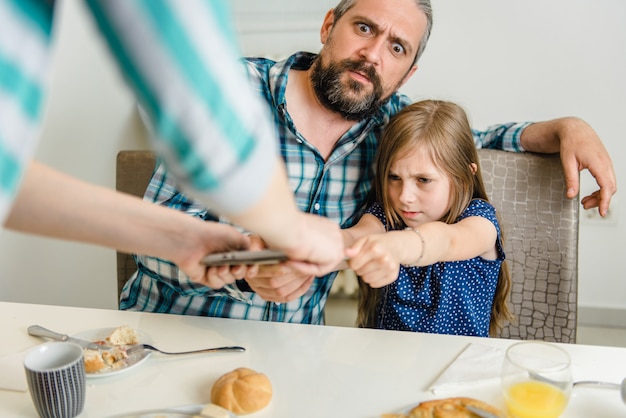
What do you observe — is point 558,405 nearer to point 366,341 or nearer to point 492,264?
point 366,341

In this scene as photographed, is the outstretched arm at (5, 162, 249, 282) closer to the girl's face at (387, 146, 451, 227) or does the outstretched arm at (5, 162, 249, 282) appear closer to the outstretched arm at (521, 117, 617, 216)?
the girl's face at (387, 146, 451, 227)

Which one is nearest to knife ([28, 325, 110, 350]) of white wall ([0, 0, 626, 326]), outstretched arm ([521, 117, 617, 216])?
outstretched arm ([521, 117, 617, 216])

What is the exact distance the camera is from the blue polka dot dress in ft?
4.49

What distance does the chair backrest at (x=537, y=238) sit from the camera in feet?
4.60

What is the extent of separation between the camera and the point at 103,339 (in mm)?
1057

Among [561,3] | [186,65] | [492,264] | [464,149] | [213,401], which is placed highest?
[561,3]

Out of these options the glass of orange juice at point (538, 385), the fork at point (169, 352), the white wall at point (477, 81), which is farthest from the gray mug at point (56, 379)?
the white wall at point (477, 81)

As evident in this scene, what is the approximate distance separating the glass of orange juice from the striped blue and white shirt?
54 cm

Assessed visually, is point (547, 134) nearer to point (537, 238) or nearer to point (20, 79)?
point (537, 238)

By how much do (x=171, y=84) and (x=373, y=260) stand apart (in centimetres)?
61

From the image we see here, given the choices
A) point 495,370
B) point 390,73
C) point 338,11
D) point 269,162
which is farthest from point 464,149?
point 269,162

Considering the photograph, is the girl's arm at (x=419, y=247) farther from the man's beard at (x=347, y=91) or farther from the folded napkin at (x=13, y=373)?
the folded napkin at (x=13, y=373)

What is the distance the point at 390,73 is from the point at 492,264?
20.4 inches

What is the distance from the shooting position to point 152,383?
3.07 ft
